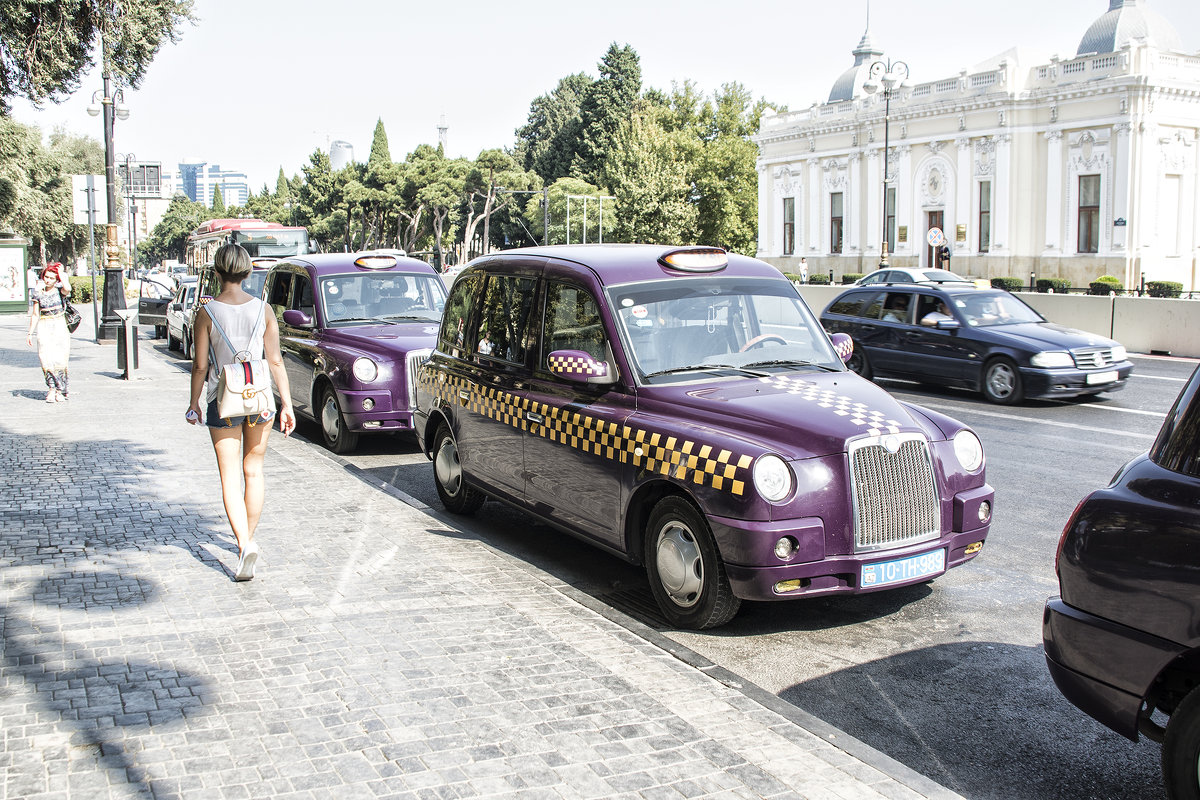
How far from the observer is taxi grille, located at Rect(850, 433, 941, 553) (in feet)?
17.8

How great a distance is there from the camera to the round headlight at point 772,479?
5309mm

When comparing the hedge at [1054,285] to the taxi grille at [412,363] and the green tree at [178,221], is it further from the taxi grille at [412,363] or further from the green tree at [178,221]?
the green tree at [178,221]

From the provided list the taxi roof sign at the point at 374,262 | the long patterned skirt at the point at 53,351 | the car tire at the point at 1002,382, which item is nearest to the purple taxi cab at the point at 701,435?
the taxi roof sign at the point at 374,262

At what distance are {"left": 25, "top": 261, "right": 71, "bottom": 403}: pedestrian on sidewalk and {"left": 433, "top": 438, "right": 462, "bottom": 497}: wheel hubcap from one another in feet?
27.3

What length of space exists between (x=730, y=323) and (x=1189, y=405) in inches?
126

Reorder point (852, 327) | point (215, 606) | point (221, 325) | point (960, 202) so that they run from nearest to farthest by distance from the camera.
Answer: point (215, 606)
point (221, 325)
point (852, 327)
point (960, 202)

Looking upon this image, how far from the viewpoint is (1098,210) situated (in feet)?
182

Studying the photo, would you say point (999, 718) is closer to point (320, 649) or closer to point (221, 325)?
point (320, 649)

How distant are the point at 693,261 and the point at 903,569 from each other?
235cm

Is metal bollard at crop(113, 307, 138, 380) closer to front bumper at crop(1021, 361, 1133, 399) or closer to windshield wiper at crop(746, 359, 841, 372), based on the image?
front bumper at crop(1021, 361, 1133, 399)

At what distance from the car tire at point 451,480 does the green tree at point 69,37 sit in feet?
32.9

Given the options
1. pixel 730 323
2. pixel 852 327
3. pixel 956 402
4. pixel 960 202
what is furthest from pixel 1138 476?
pixel 960 202

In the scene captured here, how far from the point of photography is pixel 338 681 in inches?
186

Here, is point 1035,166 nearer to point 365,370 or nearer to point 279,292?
point 279,292
